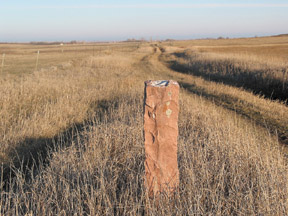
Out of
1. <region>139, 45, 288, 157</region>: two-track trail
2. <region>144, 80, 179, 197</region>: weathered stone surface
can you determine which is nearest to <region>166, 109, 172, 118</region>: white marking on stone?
<region>144, 80, 179, 197</region>: weathered stone surface

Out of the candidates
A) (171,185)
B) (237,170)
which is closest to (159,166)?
(171,185)

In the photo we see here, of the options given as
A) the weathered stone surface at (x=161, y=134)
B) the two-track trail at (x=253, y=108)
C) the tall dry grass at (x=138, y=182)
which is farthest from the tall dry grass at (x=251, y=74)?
the weathered stone surface at (x=161, y=134)

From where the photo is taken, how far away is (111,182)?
269cm

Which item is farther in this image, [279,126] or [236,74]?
[236,74]

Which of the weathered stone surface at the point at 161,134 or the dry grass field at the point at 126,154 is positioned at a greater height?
the weathered stone surface at the point at 161,134

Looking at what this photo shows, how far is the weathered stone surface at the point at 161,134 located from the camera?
217 centimetres

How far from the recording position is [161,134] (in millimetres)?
2254

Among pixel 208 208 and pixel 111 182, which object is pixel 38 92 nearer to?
pixel 111 182

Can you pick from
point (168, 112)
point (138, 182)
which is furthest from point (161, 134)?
point (138, 182)

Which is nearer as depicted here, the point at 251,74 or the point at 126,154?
the point at 126,154

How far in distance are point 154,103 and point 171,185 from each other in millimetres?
844

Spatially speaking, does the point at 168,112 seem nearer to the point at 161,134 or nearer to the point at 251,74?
the point at 161,134

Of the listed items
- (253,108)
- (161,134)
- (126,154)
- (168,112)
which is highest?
(168,112)

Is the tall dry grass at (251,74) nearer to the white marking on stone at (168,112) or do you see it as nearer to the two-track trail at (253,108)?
the two-track trail at (253,108)
